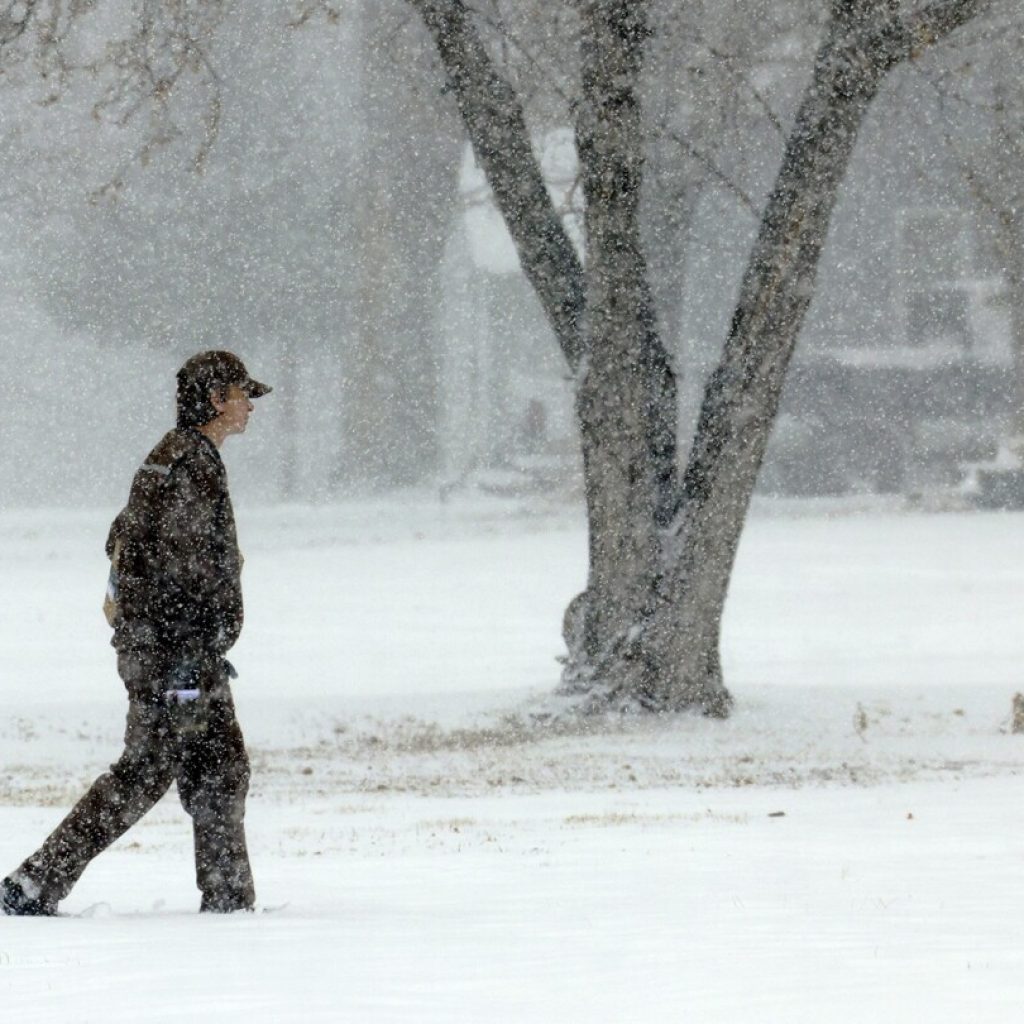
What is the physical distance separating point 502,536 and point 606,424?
19.5 meters

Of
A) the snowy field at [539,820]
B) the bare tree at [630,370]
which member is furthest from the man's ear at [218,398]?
the bare tree at [630,370]

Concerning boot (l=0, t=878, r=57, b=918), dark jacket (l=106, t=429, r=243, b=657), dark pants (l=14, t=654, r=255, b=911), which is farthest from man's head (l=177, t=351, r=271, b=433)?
boot (l=0, t=878, r=57, b=918)

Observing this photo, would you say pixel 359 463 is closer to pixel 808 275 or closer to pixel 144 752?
pixel 808 275

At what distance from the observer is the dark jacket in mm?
6121

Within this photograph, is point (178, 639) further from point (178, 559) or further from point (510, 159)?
point (510, 159)

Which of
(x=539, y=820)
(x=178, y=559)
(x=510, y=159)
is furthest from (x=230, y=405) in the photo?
(x=510, y=159)

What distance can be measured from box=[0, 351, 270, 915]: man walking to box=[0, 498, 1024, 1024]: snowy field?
286 mm

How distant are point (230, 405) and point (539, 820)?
411 centimetres

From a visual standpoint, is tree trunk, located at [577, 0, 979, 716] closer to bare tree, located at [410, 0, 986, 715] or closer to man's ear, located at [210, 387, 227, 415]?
bare tree, located at [410, 0, 986, 715]

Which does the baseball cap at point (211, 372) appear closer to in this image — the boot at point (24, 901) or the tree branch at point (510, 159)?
the boot at point (24, 901)

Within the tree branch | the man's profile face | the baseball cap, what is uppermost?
the tree branch

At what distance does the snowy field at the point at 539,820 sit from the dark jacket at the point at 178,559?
0.87m

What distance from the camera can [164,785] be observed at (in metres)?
6.34

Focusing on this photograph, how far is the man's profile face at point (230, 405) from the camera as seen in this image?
20.7 ft
